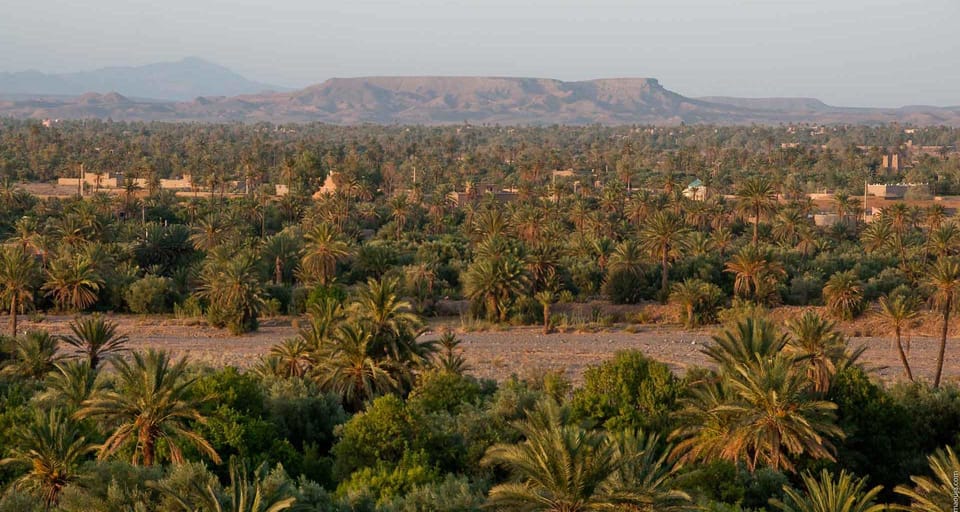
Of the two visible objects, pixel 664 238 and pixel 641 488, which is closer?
pixel 641 488

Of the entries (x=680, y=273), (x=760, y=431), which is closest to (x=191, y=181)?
(x=680, y=273)

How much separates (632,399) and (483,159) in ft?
354

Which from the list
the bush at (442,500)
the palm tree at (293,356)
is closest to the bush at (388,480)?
the bush at (442,500)

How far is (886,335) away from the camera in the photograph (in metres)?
40.8

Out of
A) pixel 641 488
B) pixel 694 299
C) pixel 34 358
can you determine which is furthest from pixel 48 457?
pixel 694 299

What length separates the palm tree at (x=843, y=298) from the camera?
140 feet

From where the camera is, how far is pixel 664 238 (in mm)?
46812

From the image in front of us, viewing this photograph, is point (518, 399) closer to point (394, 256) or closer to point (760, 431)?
point (760, 431)

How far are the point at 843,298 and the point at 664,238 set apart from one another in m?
8.13

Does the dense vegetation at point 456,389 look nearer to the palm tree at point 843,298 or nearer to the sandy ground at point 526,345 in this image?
the palm tree at point 843,298

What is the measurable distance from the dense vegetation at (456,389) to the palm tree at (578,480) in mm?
40

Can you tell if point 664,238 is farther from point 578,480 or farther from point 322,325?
point 578,480

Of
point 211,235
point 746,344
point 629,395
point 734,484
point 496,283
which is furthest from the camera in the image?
point 211,235

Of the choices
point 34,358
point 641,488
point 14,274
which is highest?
point 641,488
